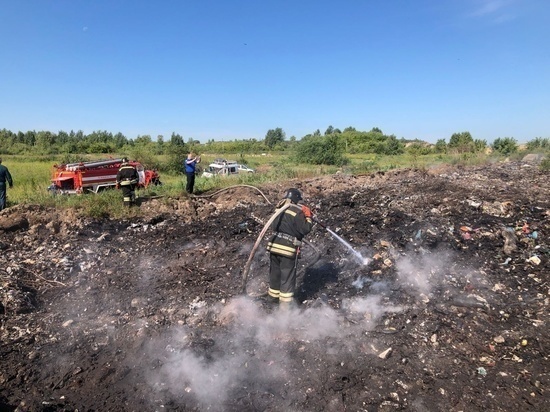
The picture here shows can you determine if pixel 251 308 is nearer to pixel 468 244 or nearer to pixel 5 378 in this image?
pixel 5 378

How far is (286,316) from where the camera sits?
15.0 ft

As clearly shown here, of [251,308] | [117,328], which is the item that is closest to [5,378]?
[117,328]

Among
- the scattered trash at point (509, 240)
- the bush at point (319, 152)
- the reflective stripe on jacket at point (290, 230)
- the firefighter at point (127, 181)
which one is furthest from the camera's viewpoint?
the bush at point (319, 152)

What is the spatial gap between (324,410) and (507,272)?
12.1ft

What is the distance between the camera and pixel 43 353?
4051 millimetres

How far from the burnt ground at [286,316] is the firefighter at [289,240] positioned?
1.06ft

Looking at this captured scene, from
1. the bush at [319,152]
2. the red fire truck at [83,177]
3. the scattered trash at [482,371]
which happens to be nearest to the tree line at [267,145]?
the bush at [319,152]

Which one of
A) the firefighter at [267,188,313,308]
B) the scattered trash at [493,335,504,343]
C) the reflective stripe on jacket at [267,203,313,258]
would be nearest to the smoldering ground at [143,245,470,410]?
the firefighter at [267,188,313,308]

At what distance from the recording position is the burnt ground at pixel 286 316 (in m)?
3.38

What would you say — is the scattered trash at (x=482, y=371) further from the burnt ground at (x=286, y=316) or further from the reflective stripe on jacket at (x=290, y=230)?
the reflective stripe on jacket at (x=290, y=230)

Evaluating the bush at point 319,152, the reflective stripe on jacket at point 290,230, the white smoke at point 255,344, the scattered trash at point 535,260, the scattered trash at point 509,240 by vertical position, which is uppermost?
the bush at point 319,152

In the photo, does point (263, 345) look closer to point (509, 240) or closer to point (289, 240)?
point (289, 240)

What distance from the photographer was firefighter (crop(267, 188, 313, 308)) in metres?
4.49

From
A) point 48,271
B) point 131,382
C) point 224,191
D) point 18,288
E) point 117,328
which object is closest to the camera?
point 131,382
